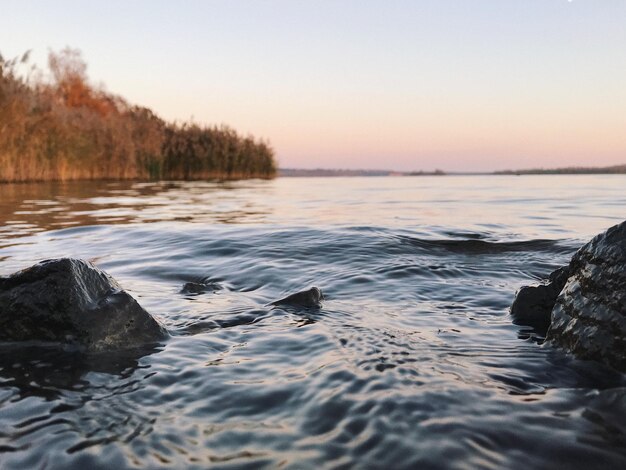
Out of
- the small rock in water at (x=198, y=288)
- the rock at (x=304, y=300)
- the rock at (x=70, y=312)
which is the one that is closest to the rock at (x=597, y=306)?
the rock at (x=304, y=300)

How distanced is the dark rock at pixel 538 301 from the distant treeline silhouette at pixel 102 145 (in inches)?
743

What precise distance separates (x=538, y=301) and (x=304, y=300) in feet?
5.46

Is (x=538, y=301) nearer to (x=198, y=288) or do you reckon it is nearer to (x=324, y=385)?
(x=324, y=385)

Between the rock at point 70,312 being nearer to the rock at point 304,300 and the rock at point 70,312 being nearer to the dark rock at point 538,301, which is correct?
the rock at point 304,300

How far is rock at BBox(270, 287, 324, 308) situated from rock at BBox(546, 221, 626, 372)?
1.62 m

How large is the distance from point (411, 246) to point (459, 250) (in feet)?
1.95

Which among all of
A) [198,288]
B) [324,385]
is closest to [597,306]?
[324,385]

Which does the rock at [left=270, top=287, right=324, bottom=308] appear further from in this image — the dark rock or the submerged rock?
the submerged rock

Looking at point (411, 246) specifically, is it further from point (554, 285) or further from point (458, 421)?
point (458, 421)

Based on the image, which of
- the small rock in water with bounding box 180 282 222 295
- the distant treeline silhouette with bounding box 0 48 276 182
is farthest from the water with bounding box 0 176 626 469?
the distant treeline silhouette with bounding box 0 48 276 182

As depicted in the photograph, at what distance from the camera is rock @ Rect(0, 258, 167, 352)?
114 inches

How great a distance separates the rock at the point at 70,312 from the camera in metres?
2.91

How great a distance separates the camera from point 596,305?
8.89ft

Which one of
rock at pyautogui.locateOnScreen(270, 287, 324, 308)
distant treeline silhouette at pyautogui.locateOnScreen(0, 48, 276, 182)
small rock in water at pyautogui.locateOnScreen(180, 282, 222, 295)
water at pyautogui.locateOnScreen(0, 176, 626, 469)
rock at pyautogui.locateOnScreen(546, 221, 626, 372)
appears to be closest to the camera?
water at pyautogui.locateOnScreen(0, 176, 626, 469)
